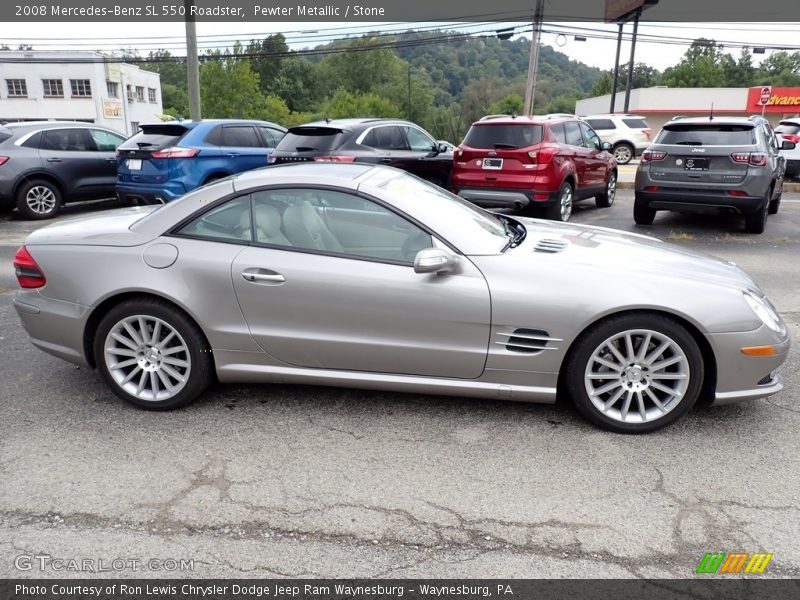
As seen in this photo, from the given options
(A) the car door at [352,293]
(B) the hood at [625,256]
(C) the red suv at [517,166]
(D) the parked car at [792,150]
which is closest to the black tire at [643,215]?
(C) the red suv at [517,166]

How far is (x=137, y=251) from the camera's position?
382 centimetres

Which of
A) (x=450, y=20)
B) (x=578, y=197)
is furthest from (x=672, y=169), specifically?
(x=450, y=20)

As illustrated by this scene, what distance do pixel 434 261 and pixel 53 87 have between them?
61.6 meters

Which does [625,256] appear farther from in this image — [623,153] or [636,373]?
[623,153]

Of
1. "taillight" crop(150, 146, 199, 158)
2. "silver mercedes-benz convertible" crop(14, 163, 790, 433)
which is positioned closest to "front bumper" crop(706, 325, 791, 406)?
"silver mercedes-benz convertible" crop(14, 163, 790, 433)

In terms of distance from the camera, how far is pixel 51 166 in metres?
11.0

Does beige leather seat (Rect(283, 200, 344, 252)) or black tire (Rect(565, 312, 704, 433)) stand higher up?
beige leather seat (Rect(283, 200, 344, 252))

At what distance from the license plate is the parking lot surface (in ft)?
18.5

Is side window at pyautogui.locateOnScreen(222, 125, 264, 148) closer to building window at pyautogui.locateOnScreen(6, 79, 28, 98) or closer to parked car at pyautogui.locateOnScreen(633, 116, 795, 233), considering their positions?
parked car at pyautogui.locateOnScreen(633, 116, 795, 233)

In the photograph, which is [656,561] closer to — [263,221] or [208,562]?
[208,562]

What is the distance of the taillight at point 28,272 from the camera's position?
3949mm

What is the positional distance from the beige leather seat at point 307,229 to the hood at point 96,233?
2.79ft

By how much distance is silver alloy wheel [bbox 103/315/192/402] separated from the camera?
3.81m

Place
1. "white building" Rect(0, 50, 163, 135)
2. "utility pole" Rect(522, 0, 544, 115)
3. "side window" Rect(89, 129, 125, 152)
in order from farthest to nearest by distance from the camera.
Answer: "white building" Rect(0, 50, 163, 135), "utility pole" Rect(522, 0, 544, 115), "side window" Rect(89, 129, 125, 152)
